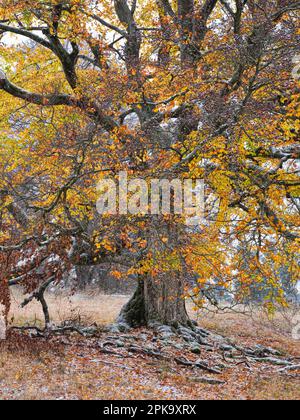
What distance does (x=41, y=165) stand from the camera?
14703 millimetres

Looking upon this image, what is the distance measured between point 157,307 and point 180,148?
6.17 metres

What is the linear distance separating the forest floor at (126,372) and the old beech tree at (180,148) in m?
1.58

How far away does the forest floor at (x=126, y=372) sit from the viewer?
7.36m

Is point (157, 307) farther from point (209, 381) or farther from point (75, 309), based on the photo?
point (209, 381)

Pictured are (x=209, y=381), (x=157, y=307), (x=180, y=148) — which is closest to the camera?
(x=209, y=381)

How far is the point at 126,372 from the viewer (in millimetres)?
8898

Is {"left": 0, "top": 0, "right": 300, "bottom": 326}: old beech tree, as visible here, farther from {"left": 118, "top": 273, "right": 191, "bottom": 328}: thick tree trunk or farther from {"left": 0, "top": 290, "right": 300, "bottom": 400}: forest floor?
{"left": 0, "top": 290, "right": 300, "bottom": 400}: forest floor

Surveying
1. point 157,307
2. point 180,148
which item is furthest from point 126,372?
point 157,307

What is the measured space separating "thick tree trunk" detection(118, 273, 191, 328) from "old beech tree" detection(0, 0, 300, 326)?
40 millimetres

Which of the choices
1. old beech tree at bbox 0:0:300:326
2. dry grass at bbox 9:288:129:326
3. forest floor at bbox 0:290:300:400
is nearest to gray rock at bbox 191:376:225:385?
forest floor at bbox 0:290:300:400

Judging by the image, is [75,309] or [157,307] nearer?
[157,307]

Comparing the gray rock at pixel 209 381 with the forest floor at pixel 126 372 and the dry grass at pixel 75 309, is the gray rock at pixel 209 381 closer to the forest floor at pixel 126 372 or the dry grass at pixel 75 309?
the forest floor at pixel 126 372

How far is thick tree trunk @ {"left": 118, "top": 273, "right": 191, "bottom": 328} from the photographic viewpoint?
1426cm
